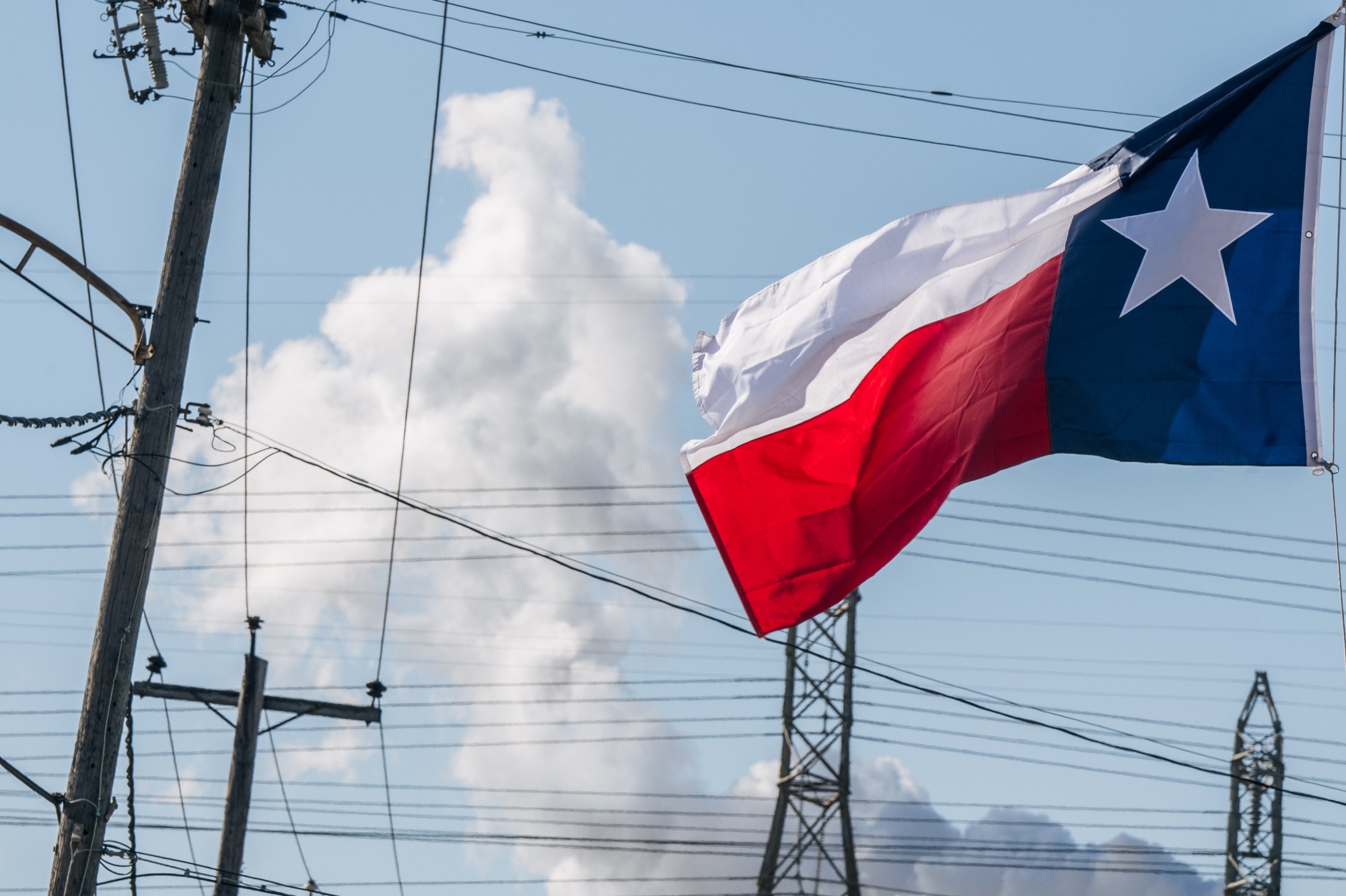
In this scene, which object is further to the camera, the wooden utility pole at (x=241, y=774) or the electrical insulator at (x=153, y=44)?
the wooden utility pole at (x=241, y=774)

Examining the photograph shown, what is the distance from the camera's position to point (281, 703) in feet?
83.3

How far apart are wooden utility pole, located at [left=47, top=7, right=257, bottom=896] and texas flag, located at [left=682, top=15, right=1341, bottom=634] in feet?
14.9

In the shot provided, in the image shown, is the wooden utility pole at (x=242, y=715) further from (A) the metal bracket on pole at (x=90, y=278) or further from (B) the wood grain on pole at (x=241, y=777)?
(A) the metal bracket on pole at (x=90, y=278)

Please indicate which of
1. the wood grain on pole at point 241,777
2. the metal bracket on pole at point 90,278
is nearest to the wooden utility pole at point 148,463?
the metal bracket on pole at point 90,278

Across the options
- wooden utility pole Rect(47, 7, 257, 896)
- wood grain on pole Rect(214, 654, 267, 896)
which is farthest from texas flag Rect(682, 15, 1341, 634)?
wood grain on pole Rect(214, 654, 267, 896)

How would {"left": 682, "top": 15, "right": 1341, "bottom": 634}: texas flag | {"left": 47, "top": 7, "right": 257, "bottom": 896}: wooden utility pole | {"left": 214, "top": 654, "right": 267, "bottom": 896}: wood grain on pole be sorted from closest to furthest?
1. {"left": 682, "top": 15, "right": 1341, "bottom": 634}: texas flag
2. {"left": 47, "top": 7, "right": 257, "bottom": 896}: wooden utility pole
3. {"left": 214, "top": 654, "right": 267, "bottom": 896}: wood grain on pole

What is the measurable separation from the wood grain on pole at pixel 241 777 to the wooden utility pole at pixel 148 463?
7176 millimetres

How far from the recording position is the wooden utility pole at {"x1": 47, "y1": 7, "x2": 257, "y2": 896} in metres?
15.5

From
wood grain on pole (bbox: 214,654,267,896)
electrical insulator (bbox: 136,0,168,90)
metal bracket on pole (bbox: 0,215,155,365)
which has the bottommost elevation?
wood grain on pole (bbox: 214,654,267,896)

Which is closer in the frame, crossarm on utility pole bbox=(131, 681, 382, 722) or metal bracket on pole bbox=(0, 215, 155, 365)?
metal bracket on pole bbox=(0, 215, 155, 365)

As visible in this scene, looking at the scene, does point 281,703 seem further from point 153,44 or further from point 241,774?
point 153,44

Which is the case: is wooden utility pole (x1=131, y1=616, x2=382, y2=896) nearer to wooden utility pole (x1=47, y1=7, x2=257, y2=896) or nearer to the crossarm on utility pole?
the crossarm on utility pole

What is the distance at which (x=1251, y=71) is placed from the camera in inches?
591

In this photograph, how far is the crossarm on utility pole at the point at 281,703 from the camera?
83.1ft
